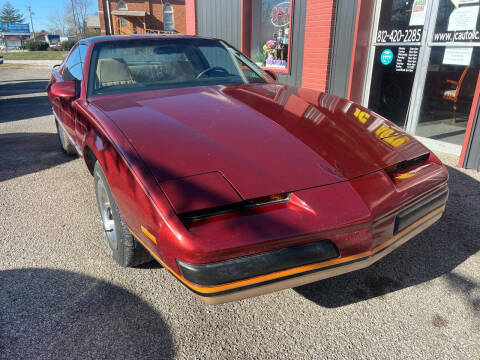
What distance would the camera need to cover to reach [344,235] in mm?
1688

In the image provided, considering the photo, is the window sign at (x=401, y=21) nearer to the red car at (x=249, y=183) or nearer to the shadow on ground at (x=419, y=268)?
the shadow on ground at (x=419, y=268)

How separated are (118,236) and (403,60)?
16.5ft

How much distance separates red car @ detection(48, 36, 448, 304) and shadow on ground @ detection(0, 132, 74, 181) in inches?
88.9

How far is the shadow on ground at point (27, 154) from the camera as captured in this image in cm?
A: 456

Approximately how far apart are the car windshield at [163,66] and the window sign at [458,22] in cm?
299

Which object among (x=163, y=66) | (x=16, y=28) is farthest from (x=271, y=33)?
(x=16, y=28)

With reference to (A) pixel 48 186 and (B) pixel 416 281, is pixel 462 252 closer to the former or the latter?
(B) pixel 416 281

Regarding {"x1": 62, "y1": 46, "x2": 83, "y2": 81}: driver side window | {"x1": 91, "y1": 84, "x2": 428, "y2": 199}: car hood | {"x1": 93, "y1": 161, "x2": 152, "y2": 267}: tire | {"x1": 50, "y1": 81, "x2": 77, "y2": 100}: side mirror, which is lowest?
{"x1": 93, "y1": 161, "x2": 152, "y2": 267}: tire

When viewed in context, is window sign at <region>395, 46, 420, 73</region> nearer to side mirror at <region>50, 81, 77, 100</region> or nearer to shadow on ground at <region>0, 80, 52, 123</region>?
side mirror at <region>50, 81, 77, 100</region>

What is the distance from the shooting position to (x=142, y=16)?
119 feet

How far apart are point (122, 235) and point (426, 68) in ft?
15.9

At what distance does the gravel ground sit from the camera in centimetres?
182

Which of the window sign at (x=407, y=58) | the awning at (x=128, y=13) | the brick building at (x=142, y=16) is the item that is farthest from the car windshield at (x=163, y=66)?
the awning at (x=128, y=13)

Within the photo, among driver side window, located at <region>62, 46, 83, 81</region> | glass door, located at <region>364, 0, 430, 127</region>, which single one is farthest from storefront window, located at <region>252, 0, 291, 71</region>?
driver side window, located at <region>62, 46, 83, 81</region>
